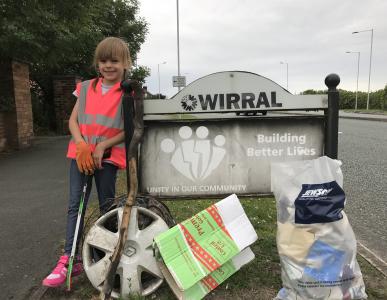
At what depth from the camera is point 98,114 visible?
303 centimetres

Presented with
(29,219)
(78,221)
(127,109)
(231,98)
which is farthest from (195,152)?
(29,219)

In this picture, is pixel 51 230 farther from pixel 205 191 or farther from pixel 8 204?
pixel 205 191

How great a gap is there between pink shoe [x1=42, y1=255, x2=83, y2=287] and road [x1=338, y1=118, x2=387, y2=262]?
2.52 metres

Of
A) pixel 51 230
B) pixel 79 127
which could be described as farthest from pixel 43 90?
pixel 79 127

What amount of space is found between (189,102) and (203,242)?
1.00 metres

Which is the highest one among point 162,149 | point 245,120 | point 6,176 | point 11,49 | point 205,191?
point 11,49

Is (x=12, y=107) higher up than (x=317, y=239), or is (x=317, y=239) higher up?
(x=12, y=107)

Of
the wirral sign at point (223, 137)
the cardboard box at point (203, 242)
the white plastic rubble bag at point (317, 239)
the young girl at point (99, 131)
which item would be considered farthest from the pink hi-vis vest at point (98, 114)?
the white plastic rubble bag at point (317, 239)

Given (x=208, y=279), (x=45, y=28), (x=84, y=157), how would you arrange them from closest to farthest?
(x=208, y=279) → (x=84, y=157) → (x=45, y=28)

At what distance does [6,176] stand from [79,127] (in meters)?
5.36

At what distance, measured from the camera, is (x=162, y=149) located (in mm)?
3201

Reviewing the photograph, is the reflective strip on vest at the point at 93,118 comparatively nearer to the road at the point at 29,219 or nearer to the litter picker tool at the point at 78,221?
the litter picker tool at the point at 78,221

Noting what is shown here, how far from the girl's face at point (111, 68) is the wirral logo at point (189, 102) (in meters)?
0.50

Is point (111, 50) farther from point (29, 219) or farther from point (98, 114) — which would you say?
point (29, 219)
